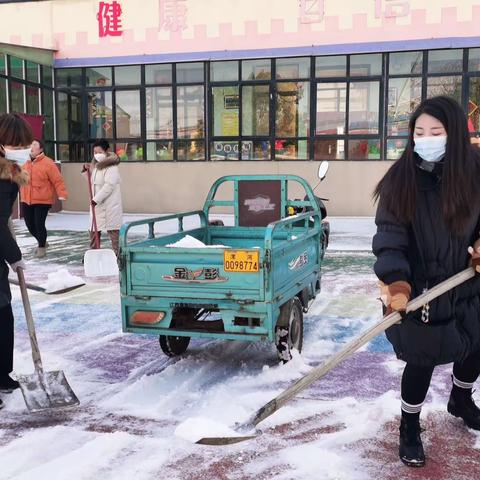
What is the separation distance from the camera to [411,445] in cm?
317

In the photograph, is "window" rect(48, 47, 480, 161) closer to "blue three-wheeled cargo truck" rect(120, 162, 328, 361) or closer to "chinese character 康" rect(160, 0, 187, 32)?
"chinese character 康" rect(160, 0, 187, 32)

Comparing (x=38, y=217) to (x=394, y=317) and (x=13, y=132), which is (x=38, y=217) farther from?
(x=394, y=317)

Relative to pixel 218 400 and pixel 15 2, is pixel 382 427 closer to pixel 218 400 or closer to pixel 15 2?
pixel 218 400

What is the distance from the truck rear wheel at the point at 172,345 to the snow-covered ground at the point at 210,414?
9 centimetres

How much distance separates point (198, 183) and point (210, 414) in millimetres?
13097

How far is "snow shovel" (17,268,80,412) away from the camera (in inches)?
149

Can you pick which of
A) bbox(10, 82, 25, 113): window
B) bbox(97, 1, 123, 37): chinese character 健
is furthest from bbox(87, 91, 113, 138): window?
bbox(10, 82, 25, 113): window

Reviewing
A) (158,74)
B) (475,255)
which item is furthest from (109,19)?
(475,255)

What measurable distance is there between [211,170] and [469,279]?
13.7 m

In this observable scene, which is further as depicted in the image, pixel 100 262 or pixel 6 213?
pixel 100 262

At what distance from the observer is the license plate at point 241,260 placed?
4.21m

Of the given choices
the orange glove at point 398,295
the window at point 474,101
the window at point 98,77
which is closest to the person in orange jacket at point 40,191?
the window at point 98,77

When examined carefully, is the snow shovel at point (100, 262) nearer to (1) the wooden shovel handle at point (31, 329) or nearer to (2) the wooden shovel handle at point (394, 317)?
(1) the wooden shovel handle at point (31, 329)

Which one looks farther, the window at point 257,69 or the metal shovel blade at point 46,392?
the window at point 257,69
